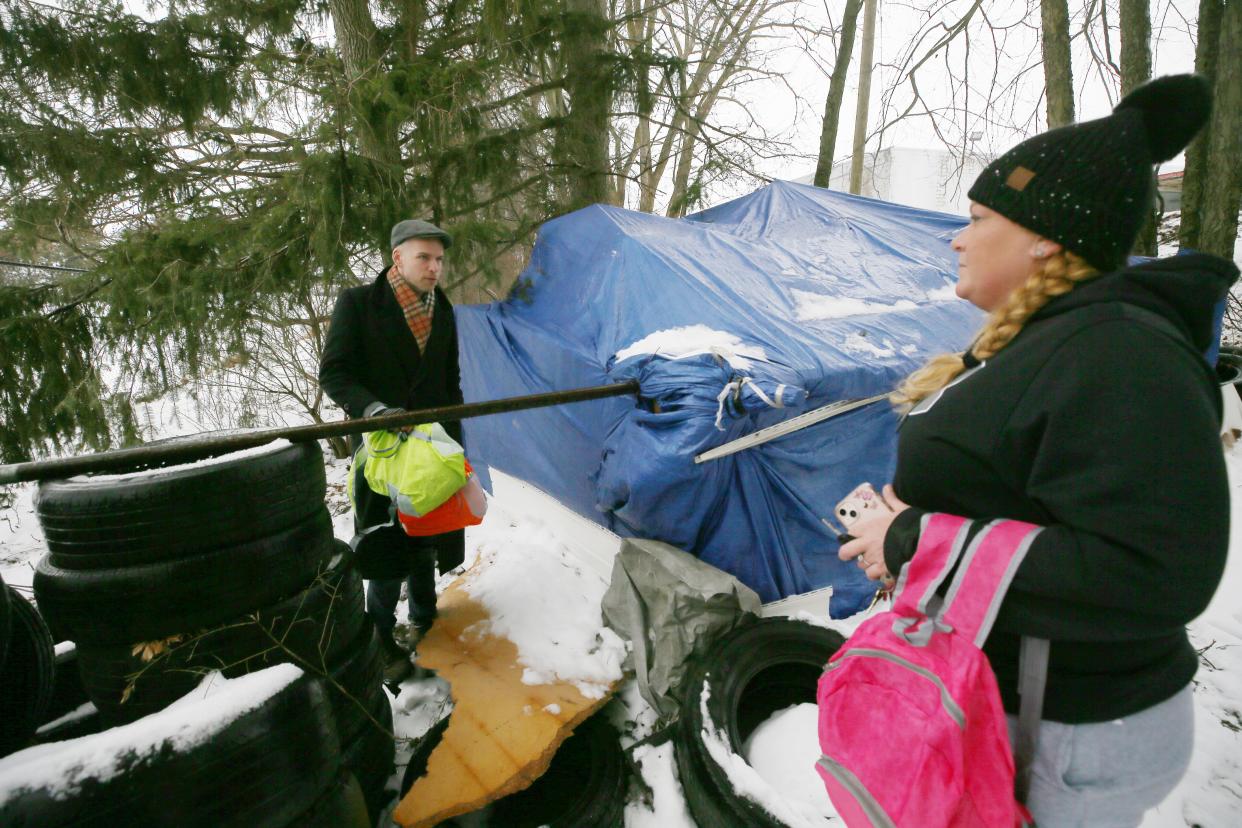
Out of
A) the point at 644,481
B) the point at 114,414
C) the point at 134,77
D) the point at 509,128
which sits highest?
the point at 134,77

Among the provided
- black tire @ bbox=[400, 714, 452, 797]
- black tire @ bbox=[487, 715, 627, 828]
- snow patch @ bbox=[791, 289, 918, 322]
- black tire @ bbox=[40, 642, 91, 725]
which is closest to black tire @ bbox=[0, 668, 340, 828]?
black tire @ bbox=[400, 714, 452, 797]

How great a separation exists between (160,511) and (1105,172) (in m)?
2.33

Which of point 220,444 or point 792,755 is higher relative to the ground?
point 220,444

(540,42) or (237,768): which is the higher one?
(540,42)

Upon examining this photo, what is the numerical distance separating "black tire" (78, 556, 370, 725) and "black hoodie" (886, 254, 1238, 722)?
5.98ft

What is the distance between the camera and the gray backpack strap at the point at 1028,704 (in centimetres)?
96

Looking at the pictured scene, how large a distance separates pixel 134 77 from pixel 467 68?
2.58 m

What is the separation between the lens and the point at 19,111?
4070 millimetres

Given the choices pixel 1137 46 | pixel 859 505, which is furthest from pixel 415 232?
pixel 1137 46

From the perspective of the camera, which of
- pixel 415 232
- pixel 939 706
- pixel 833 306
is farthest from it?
pixel 833 306

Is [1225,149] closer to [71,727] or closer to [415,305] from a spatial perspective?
[415,305]

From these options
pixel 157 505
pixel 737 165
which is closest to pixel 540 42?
pixel 737 165

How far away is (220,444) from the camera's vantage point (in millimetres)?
1817

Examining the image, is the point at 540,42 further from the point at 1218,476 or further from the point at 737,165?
the point at 1218,476
